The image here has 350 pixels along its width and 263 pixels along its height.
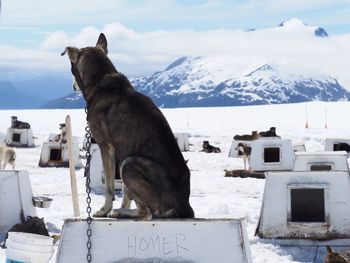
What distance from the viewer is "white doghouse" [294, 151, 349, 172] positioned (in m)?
13.1

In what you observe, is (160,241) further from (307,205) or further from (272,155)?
(272,155)

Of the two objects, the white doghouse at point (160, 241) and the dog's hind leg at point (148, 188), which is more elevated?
the dog's hind leg at point (148, 188)

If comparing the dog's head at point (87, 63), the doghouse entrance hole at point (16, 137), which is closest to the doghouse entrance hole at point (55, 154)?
the doghouse entrance hole at point (16, 137)

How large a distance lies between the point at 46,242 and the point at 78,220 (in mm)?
1394

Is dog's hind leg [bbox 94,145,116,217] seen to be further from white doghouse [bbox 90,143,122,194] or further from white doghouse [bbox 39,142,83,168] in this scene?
white doghouse [bbox 39,142,83,168]

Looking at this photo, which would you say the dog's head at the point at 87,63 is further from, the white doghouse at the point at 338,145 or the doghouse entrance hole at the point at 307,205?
the white doghouse at the point at 338,145

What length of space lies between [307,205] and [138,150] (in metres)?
4.95

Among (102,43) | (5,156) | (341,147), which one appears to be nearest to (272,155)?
(341,147)

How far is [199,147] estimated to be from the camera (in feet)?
93.7

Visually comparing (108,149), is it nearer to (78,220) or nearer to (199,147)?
(78,220)

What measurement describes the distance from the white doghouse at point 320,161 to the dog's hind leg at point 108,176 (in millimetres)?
7459

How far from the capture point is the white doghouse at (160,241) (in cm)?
556

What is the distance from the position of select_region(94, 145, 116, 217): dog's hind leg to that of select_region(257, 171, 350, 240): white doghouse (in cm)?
454

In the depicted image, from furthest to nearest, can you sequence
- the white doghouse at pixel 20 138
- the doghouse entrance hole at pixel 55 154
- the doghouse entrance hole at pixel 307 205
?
the white doghouse at pixel 20 138 → the doghouse entrance hole at pixel 55 154 → the doghouse entrance hole at pixel 307 205
